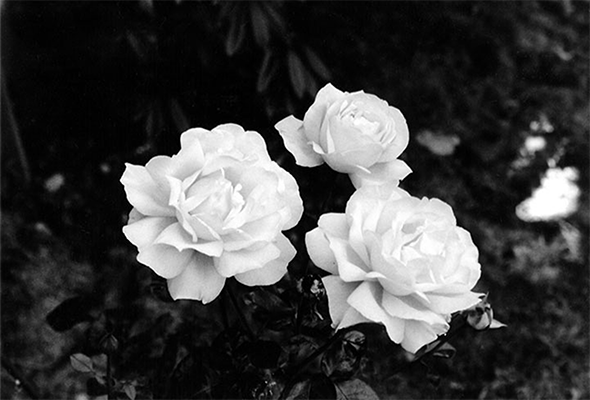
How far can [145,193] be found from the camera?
26.0 inches

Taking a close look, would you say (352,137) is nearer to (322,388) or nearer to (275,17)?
(322,388)

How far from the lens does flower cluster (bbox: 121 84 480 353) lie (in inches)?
24.5

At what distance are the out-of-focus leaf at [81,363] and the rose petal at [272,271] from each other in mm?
319

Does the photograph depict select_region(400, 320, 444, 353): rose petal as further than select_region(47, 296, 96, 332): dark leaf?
No

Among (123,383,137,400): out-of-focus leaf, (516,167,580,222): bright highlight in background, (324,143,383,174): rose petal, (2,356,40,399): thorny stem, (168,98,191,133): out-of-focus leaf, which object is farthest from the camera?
(516,167,580,222): bright highlight in background

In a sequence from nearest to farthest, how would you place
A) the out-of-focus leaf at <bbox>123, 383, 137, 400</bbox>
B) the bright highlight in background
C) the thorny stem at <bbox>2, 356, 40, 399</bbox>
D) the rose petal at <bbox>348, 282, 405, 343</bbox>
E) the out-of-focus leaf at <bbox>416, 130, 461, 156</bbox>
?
the rose petal at <bbox>348, 282, 405, 343</bbox>, the out-of-focus leaf at <bbox>123, 383, 137, 400</bbox>, the thorny stem at <bbox>2, 356, 40, 399</bbox>, the out-of-focus leaf at <bbox>416, 130, 461, 156</bbox>, the bright highlight in background

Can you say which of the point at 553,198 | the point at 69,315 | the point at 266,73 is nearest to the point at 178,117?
the point at 266,73

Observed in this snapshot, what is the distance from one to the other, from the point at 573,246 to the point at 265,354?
137 cm

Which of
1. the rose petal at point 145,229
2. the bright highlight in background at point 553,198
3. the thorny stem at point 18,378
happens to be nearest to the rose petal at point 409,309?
the rose petal at point 145,229

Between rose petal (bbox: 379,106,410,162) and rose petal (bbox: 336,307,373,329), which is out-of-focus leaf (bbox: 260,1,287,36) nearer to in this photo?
rose petal (bbox: 379,106,410,162)

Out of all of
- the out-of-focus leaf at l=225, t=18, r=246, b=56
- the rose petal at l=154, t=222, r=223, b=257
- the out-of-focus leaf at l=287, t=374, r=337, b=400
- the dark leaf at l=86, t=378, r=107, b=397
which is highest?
the rose petal at l=154, t=222, r=223, b=257

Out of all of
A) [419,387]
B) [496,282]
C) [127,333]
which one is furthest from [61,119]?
[496,282]

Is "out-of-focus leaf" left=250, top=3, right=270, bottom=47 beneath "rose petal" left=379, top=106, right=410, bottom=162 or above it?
beneath

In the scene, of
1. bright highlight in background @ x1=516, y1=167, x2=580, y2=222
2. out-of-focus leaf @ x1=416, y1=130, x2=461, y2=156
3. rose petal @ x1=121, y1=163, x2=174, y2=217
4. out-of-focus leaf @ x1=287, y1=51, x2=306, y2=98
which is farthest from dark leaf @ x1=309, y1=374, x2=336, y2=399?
bright highlight in background @ x1=516, y1=167, x2=580, y2=222
